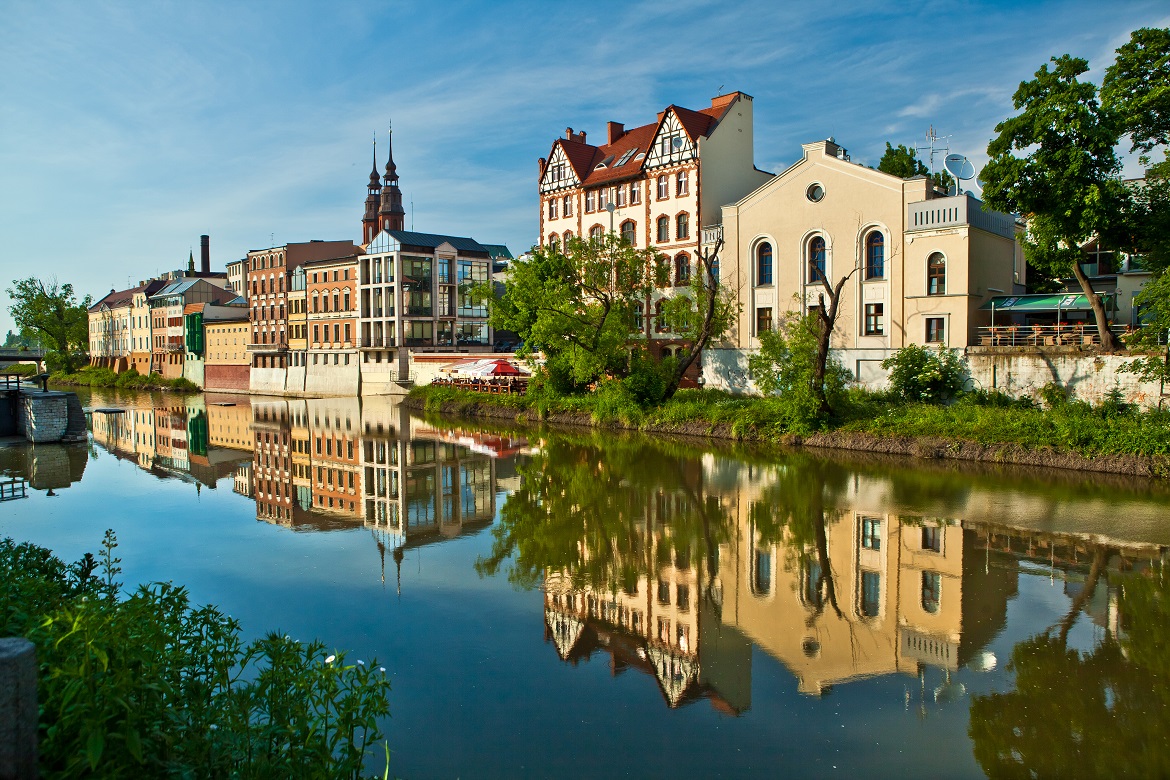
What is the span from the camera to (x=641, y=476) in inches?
897

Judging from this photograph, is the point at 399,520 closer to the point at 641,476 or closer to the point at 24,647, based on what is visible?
the point at 641,476

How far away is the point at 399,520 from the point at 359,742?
36.1 feet

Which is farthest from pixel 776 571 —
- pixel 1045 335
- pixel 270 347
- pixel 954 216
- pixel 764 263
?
pixel 270 347

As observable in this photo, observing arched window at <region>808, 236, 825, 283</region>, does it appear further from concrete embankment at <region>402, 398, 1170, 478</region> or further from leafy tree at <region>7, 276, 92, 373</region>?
leafy tree at <region>7, 276, 92, 373</region>

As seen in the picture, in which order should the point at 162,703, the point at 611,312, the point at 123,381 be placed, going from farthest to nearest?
1. the point at 123,381
2. the point at 611,312
3. the point at 162,703

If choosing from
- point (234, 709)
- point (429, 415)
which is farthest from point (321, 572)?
point (429, 415)

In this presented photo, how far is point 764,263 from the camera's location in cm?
3753

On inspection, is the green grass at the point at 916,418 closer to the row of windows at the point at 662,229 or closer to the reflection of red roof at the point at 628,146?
the row of windows at the point at 662,229

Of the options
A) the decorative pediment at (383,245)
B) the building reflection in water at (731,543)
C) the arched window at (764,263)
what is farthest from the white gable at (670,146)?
the decorative pediment at (383,245)

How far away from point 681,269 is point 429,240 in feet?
92.9

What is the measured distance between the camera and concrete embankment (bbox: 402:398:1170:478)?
71.6 ft

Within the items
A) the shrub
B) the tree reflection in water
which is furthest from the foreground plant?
the shrub

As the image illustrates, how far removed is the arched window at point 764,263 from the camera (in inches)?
1469

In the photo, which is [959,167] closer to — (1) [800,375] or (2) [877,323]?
(2) [877,323]
